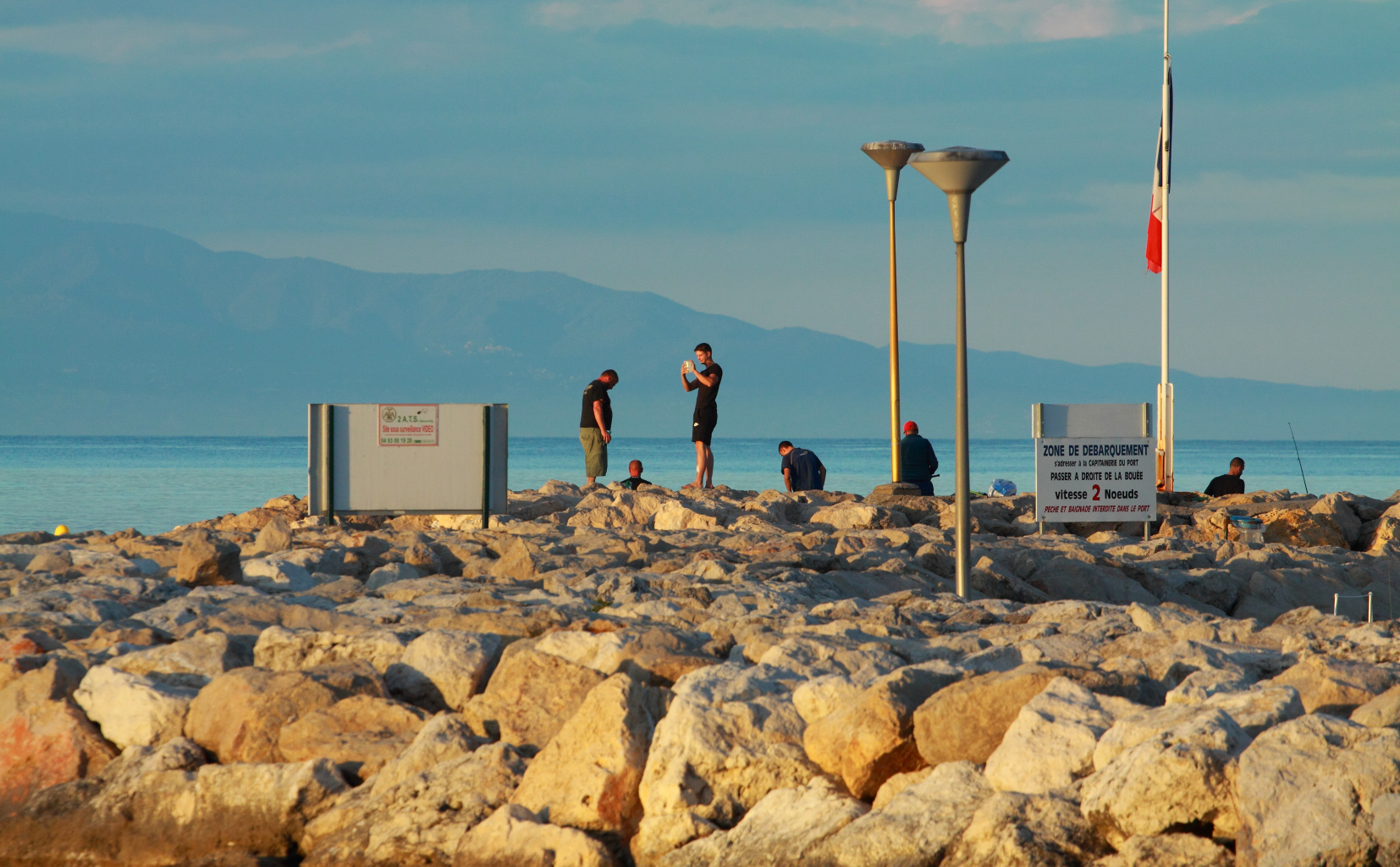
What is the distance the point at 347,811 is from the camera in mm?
5836

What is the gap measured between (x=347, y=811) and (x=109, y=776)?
4.26 ft

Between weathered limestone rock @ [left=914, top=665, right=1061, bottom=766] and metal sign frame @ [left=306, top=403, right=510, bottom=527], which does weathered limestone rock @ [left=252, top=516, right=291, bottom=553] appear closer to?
metal sign frame @ [left=306, top=403, right=510, bottom=527]

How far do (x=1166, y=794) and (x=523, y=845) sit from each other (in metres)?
2.47

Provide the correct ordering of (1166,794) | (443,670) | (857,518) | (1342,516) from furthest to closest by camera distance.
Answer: (1342,516) → (857,518) → (443,670) → (1166,794)

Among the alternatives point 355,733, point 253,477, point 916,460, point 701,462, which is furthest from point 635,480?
point 253,477

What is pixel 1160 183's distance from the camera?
20750 millimetres

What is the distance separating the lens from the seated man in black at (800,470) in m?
17.8

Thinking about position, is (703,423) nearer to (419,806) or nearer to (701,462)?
(701,462)

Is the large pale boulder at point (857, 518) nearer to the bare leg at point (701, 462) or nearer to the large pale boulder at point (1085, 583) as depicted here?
the large pale boulder at point (1085, 583)

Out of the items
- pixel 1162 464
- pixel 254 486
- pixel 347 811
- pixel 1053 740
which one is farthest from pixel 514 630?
pixel 254 486

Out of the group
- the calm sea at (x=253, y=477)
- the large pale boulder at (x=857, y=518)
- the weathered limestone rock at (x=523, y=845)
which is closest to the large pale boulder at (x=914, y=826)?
the weathered limestone rock at (x=523, y=845)

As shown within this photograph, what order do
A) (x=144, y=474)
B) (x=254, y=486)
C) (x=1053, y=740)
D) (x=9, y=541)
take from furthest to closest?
(x=144, y=474) → (x=254, y=486) → (x=9, y=541) → (x=1053, y=740)

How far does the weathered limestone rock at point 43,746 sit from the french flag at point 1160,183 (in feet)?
57.9

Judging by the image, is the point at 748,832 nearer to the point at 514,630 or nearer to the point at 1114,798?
the point at 1114,798
